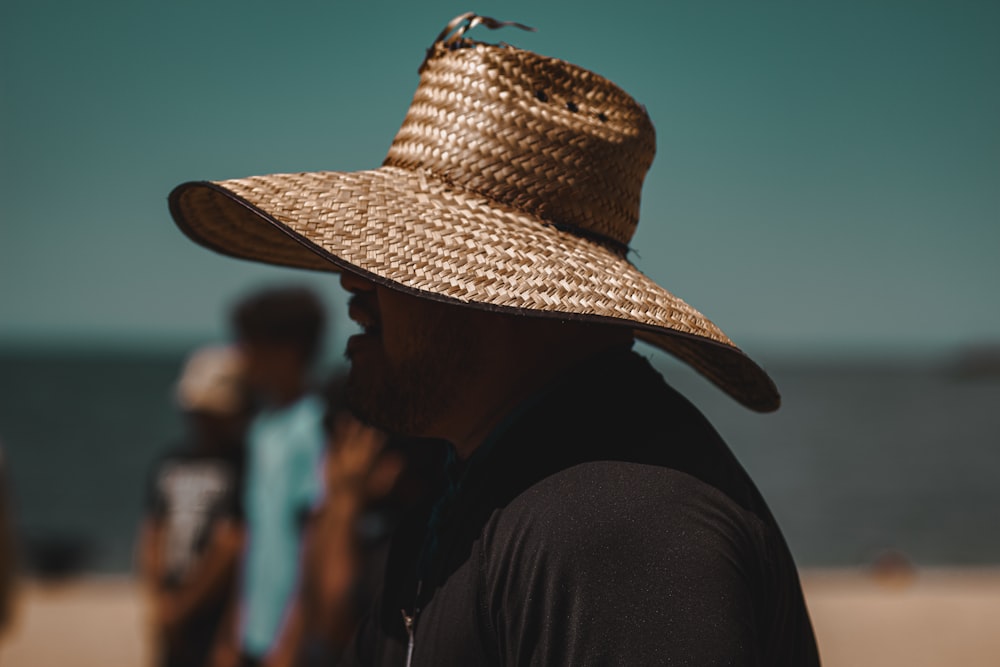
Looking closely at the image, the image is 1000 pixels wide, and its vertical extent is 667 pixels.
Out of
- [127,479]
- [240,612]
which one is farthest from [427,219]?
[127,479]

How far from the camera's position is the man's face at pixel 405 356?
1.53 meters

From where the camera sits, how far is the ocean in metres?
23.7

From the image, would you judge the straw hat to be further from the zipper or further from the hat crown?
the zipper

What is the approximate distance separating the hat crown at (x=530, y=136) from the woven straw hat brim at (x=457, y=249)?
0.12 feet

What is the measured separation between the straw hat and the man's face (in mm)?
136

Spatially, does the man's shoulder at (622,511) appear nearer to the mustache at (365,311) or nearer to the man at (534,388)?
the man at (534,388)

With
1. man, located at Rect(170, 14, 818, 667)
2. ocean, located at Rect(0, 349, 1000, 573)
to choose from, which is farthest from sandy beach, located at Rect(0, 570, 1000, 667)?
man, located at Rect(170, 14, 818, 667)

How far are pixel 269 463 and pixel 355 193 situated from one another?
2.13m

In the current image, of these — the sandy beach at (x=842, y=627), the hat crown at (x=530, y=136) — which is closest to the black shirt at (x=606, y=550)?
the hat crown at (x=530, y=136)

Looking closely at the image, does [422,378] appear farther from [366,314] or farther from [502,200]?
[502,200]

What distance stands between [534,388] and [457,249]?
0.90 ft

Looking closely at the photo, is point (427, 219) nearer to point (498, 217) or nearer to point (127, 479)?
point (498, 217)

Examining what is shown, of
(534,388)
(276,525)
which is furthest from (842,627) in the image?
(534,388)

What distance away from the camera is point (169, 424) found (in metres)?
62.1
